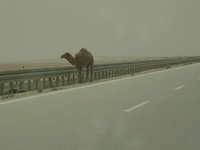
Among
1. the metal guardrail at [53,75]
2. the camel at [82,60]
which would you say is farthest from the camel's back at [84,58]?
the metal guardrail at [53,75]

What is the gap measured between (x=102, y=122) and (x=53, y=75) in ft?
38.6

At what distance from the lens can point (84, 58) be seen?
27.0m

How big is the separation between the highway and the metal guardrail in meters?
2.16

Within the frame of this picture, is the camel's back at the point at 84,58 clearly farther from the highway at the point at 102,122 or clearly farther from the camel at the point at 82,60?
the highway at the point at 102,122

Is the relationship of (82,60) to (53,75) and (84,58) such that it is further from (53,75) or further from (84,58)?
(53,75)

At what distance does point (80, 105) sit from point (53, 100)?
73.4 inches

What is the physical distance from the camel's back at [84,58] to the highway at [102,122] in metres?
9.44

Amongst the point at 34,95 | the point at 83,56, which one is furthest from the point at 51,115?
the point at 83,56

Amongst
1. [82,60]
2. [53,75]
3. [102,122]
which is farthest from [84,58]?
[102,122]

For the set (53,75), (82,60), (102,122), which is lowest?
(102,122)

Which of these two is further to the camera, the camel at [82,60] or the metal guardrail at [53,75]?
the camel at [82,60]

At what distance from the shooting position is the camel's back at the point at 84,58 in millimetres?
26656

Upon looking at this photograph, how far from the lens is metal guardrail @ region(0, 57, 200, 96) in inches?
751

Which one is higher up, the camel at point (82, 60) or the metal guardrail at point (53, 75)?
the camel at point (82, 60)
